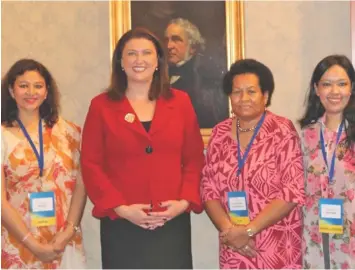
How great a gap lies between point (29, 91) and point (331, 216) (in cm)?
162

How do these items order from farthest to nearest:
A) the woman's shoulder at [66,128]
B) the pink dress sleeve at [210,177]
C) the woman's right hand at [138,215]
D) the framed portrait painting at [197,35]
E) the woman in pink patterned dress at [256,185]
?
1. the framed portrait painting at [197,35]
2. the woman's shoulder at [66,128]
3. the pink dress sleeve at [210,177]
4. the woman in pink patterned dress at [256,185]
5. the woman's right hand at [138,215]

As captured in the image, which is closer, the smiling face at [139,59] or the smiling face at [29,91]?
the smiling face at [139,59]

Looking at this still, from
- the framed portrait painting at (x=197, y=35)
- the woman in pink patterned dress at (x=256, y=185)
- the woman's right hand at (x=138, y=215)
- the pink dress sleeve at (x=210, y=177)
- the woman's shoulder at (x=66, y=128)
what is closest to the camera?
the woman's right hand at (x=138, y=215)

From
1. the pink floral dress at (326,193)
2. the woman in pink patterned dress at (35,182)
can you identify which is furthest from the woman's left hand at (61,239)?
the pink floral dress at (326,193)

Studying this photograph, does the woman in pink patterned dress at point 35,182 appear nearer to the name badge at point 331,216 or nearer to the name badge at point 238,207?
the name badge at point 238,207

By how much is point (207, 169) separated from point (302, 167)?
18.7 inches

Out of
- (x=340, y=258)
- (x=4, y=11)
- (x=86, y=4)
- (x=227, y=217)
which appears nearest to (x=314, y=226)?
(x=340, y=258)

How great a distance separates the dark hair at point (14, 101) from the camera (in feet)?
8.55

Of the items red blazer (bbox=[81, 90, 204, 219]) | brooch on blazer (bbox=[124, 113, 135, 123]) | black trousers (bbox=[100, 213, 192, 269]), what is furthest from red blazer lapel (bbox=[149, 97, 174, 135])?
black trousers (bbox=[100, 213, 192, 269])

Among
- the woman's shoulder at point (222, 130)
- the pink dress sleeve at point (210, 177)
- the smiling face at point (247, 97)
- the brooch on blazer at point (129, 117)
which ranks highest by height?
the smiling face at point (247, 97)

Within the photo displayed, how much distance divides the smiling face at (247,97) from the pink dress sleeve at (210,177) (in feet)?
0.75

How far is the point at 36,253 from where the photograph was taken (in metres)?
2.47

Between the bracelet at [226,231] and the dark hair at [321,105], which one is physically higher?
the dark hair at [321,105]

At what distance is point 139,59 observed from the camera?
2406 mm
